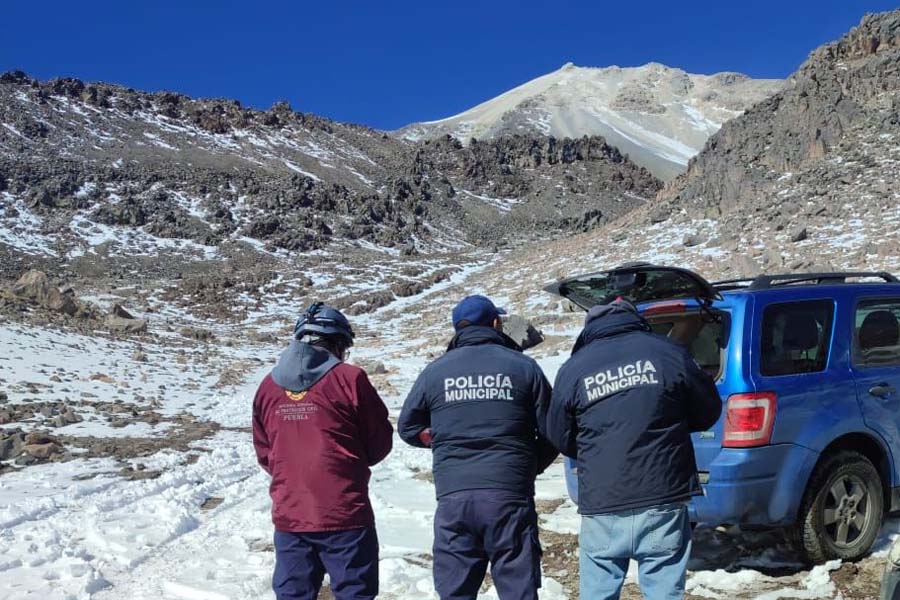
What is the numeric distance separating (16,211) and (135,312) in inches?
1538

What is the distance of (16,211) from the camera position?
64000mm

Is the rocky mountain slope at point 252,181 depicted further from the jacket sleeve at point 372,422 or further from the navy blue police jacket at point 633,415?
the navy blue police jacket at point 633,415

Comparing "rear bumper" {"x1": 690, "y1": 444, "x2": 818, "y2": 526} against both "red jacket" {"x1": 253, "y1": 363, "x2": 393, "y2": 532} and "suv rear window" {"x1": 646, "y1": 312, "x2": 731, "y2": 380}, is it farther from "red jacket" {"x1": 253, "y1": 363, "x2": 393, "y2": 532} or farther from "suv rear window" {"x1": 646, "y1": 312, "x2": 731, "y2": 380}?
"red jacket" {"x1": 253, "y1": 363, "x2": 393, "y2": 532}

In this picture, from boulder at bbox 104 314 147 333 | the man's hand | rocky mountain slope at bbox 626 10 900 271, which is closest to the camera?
the man's hand

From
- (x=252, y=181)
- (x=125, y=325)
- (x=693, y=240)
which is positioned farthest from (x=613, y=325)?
(x=252, y=181)

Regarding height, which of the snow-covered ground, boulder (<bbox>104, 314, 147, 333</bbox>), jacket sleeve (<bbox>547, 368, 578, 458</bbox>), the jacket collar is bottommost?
the snow-covered ground

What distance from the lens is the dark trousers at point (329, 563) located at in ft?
11.8

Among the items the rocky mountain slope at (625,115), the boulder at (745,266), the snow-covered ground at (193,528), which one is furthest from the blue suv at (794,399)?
the rocky mountain slope at (625,115)

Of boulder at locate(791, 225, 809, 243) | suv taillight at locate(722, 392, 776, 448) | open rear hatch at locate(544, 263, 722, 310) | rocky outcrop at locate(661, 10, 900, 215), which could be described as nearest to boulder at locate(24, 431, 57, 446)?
open rear hatch at locate(544, 263, 722, 310)

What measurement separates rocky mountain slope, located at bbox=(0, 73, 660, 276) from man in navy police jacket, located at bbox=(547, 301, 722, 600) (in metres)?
57.4

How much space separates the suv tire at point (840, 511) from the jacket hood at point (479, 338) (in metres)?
2.26

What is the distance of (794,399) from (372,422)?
2.58 meters

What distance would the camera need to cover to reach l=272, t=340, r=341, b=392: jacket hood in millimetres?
3664

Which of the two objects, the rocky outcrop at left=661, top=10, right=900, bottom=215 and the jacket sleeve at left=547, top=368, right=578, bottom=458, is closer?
the jacket sleeve at left=547, top=368, right=578, bottom=458
